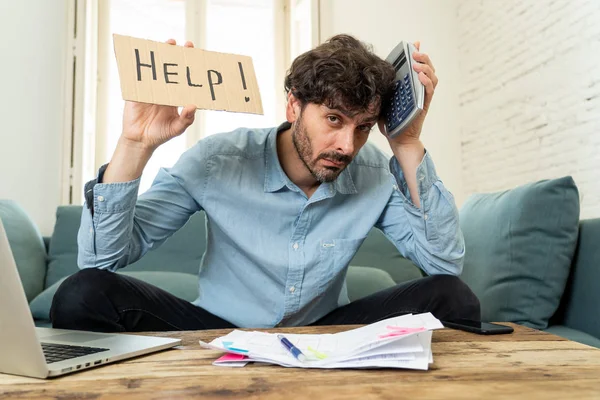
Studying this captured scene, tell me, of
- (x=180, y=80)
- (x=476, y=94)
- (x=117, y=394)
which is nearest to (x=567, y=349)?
(x=117, y=394)

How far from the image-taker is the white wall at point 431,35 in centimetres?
331

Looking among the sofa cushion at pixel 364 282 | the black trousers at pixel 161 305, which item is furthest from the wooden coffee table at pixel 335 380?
the sofa cushion at pixel 364 282

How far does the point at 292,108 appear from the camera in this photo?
1413 mm

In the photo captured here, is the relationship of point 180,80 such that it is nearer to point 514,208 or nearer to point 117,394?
point 117,394

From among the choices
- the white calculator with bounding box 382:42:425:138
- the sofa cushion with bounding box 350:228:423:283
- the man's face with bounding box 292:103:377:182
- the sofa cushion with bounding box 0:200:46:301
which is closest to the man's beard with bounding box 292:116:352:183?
the man's face with bounding box 292:103:377:182

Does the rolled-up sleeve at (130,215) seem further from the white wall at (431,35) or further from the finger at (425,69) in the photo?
the white wall at (431,35)

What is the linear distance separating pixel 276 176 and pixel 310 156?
111 mm

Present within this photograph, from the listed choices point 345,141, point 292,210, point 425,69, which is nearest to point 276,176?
point 292,210

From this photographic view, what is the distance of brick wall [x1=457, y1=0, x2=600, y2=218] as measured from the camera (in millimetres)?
2303

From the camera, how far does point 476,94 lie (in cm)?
320

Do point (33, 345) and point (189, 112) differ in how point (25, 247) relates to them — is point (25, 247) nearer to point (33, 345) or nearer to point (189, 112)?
point (189, 112)

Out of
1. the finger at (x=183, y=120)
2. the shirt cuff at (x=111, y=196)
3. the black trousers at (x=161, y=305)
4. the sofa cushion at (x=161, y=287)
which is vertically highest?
the finger at (x=183, y=120)

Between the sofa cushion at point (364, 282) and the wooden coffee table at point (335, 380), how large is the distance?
103 centimetres

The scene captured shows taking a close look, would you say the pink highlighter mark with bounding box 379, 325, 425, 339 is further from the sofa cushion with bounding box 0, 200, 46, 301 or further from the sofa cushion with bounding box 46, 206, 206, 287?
the sofa cushion with bounding box 0, 200, 46, 301
